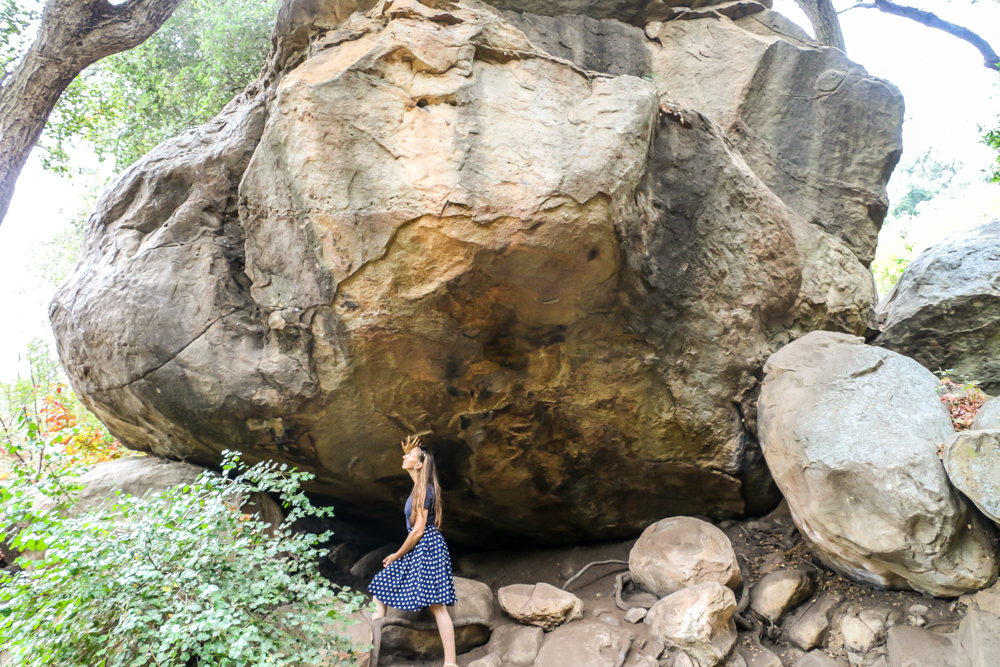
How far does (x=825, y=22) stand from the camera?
895 centimetres

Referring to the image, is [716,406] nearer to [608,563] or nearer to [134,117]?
[608,563]

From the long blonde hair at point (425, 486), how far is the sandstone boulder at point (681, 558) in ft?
5.07

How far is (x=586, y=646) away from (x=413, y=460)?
168 cm

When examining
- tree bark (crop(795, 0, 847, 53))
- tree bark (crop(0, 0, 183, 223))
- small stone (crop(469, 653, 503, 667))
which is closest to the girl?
small stone (crop(469, 653, 503, 667))

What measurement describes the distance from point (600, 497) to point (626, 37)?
4.43m

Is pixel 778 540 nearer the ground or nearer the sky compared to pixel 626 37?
nearer the ground

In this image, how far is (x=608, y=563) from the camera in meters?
5.41

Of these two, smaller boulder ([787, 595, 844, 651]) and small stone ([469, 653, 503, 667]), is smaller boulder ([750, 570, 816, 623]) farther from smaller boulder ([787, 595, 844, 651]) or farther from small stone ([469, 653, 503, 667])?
small stone ([469, 653, 503, 667])

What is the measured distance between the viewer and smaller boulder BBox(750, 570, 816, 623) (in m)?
4.38

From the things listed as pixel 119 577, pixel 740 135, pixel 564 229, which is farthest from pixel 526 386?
pixel 740 135

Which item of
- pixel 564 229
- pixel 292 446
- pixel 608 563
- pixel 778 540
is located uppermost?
pixel 564 229

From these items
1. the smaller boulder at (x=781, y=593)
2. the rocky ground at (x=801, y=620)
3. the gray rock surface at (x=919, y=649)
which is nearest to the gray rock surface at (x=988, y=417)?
the rocky ground at (x=801, y=620)

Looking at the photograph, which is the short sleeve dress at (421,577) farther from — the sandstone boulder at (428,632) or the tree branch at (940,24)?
the tree branch at (940,24)

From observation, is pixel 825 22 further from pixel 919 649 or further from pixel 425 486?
pixel 425 486
